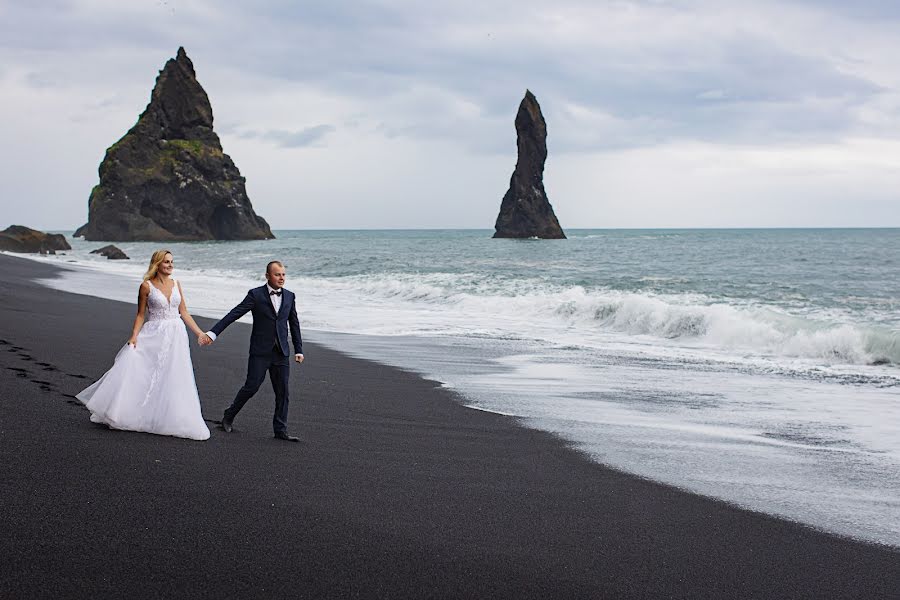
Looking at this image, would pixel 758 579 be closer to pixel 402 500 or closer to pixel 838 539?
pixel 838 539

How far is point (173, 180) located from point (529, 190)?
58.6 meters

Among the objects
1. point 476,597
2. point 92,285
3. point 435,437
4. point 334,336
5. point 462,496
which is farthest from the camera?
point 92,285

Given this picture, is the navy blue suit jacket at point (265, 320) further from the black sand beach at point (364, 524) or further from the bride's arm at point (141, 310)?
the black sand beach at point (364, 524)

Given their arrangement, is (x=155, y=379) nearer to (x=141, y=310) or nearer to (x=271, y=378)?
(x=141, y=310)

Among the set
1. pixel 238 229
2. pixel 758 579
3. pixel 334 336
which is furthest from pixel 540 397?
pixel 238 229

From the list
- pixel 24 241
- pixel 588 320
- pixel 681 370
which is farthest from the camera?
pixel 24 241

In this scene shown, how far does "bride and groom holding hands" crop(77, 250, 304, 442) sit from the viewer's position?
6.77 m

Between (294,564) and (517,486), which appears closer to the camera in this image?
(294,564)

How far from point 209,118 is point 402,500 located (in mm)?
139044

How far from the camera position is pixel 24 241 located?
58.2 meters

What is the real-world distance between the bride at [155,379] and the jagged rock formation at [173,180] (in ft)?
383

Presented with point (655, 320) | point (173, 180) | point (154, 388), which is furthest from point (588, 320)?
point (173, 180)

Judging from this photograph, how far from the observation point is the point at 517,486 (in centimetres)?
614

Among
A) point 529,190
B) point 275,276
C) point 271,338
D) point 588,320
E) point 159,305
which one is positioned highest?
point 529,190
